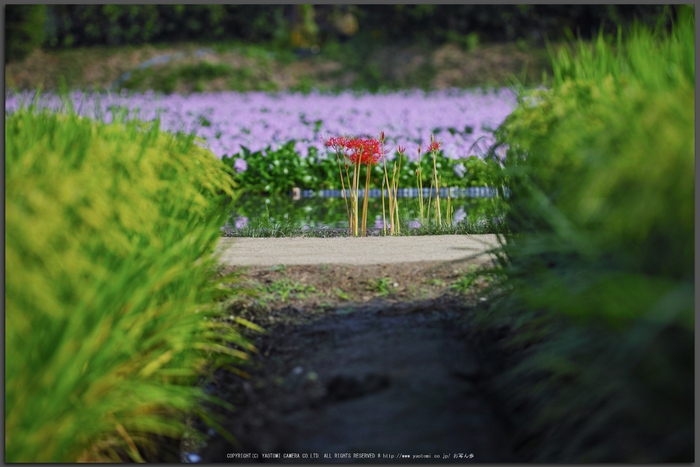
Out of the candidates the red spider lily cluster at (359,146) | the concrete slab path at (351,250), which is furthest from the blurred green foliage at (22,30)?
the concrete slab path at (351,250)

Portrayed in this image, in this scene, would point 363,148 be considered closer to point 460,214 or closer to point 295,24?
point 460,214

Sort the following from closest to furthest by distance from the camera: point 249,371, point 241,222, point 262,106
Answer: point 249,371 → point 241,222 → point 262,106

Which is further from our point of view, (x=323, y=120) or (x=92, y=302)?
(x=323, y=120)

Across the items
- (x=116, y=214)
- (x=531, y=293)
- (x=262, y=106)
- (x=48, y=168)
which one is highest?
(x=262, y=106)

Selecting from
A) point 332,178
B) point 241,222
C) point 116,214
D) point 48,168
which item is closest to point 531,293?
point 116,214

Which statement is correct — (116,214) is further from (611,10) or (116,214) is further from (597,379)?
(611,10)

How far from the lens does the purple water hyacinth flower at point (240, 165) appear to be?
4.94m

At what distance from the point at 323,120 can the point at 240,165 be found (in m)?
2.87

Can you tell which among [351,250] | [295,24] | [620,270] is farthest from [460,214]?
[295,24]

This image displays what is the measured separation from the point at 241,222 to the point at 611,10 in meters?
15.1

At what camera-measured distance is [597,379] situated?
48.7 inches

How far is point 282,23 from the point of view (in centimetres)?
1766

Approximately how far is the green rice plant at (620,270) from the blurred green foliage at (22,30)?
15.7m

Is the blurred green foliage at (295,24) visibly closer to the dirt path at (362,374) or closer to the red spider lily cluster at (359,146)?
the red spider lily cluster at (359,146)
